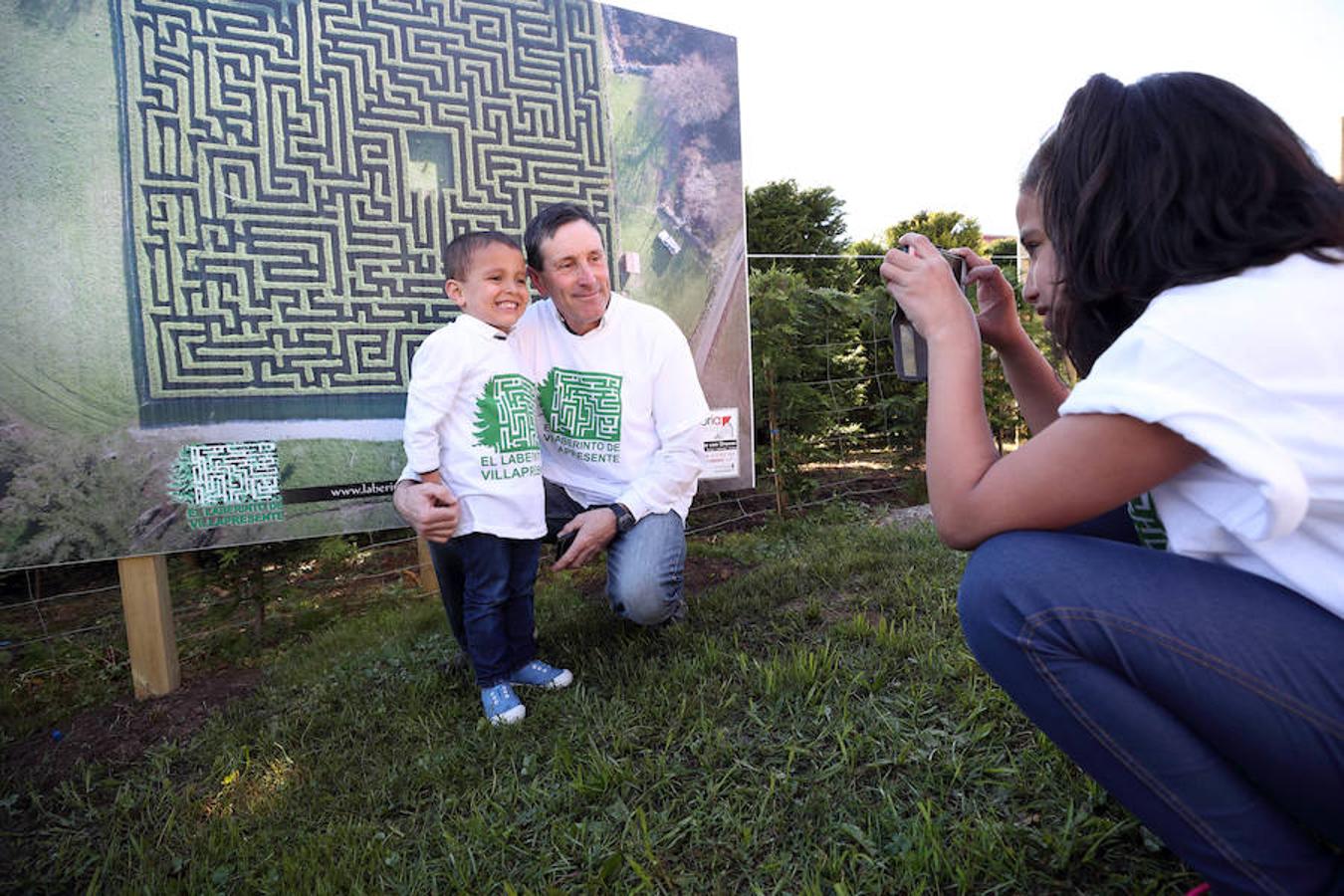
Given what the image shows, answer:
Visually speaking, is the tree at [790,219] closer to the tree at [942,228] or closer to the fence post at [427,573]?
the tree at [942,228]

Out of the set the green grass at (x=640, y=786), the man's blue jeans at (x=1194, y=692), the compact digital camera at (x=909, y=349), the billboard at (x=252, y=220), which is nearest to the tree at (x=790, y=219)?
the billboard at (x=252, y=220)

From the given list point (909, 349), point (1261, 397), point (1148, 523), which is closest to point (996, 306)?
point (909, 349)

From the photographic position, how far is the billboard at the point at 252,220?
8.05ft

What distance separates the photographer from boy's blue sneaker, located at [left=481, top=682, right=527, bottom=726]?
2.16 m

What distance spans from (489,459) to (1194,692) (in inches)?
71.7

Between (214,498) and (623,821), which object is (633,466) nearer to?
(623,821)

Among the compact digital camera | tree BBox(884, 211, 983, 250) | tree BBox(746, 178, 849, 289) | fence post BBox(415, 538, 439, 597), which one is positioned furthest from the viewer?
tree BBox(746, 178, 849, 289)

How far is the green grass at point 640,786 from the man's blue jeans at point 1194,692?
30 centimetres

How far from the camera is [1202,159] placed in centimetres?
111

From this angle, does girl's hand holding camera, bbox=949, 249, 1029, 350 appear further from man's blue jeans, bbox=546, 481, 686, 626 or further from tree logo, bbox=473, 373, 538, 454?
tree logo, bbox=473, 373, 538, 454

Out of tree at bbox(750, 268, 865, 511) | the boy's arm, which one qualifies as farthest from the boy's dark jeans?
tree at bbox(750, 268, 865, 511)

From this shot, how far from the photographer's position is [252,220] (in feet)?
8.97

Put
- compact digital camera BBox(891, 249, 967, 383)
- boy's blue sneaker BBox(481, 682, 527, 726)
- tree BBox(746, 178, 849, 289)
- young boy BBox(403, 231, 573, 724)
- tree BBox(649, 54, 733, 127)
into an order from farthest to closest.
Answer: tree BBox(746, 178, 849, 289) → tree BBox(649, 54, 733, 127) → young boy BBox(403, 231, 573, 724) → boy's blue sneaker BBox(481, 682, 527, 726) → compact digital camera BBox(891, 249, 967, 383)

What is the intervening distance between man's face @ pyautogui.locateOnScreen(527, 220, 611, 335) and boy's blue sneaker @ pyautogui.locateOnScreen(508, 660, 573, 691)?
1.14m
